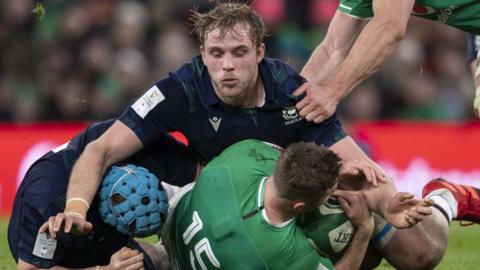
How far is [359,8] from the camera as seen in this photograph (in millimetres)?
8453

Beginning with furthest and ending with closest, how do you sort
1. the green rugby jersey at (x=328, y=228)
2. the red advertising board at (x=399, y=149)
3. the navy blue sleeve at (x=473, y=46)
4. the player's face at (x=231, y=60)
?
1. the red advertising board at (x=399, y=149)
2. the navy blue sleeve at (x=473, y=46)
3. the player's face at (x=231, y=60)
4. the green rugby jersey at (x=328, y=228)

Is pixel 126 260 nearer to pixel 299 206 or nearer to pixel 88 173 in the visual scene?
pixel 88 173

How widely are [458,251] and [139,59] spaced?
19.9 ft

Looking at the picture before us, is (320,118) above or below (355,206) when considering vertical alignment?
above

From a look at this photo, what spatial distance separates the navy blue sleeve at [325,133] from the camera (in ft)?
24.3

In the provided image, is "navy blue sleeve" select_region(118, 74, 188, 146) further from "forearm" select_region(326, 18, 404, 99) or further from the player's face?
"forearm" select_region(326, 18, 404, 99)

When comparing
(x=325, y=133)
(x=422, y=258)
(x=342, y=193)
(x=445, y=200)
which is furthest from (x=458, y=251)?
(x=342, y=193)

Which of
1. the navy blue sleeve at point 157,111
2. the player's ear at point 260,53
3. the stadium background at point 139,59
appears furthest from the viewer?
the stadium background at point 139,59

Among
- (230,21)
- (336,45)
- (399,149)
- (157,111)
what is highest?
(230,21)

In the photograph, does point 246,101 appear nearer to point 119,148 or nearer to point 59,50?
point 119,148

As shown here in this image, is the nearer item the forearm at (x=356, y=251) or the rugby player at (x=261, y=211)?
the rugby player at (x=261, y=211)

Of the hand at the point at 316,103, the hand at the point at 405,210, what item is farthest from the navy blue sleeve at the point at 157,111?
the hand at the point at 405,210

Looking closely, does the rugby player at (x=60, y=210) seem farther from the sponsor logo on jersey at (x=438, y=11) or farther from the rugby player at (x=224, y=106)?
the sponsor logo on jersey at (x=438, y=11)

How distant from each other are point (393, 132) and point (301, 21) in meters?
3.03
